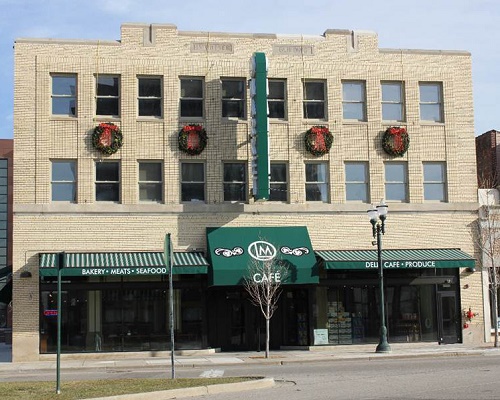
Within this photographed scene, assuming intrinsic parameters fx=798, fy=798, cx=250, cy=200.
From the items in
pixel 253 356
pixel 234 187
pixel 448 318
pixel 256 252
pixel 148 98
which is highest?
pixel 148 98

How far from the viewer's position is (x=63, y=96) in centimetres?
3145

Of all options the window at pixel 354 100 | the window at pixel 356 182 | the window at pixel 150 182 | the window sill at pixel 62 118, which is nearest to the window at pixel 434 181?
the window at pixel 356 182

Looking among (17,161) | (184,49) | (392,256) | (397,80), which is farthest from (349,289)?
(17,161)

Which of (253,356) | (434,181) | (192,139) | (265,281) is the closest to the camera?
(253,356)

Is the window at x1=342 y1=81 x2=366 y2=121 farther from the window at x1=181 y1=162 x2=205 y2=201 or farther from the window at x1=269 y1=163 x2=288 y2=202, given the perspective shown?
the window at x1=181 y1=162 x2=205 y2=201

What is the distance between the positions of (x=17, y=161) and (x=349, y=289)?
14.0m

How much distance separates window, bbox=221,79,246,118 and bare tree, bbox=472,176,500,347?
1093 centimetres

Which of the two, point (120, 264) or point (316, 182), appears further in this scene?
point (316, 182)

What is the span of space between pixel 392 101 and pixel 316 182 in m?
4.96

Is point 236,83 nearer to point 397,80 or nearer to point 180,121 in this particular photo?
point 180,121

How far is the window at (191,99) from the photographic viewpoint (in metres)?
32.3

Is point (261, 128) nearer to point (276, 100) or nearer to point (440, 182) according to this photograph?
point (276, 100)

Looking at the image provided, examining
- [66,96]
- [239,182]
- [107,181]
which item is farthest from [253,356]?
[66,96]

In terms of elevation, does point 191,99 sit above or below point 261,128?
above
